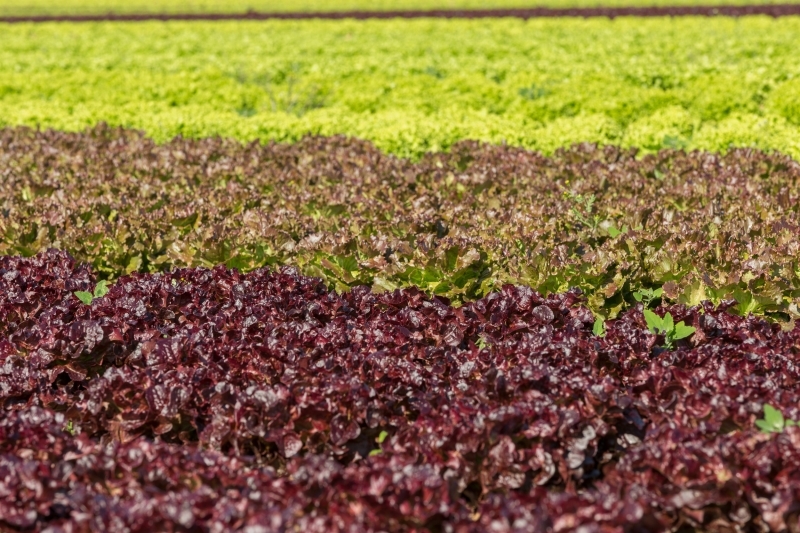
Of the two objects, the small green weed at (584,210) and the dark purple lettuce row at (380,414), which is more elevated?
the small green weed at (584,210)

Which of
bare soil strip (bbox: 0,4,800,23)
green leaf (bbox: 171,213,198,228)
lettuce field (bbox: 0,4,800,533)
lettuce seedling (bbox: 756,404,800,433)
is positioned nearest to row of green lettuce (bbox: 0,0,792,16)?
bare soil strip (bbox: 0,4,800,23)

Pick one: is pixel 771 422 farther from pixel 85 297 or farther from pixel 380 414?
pixel 85 297

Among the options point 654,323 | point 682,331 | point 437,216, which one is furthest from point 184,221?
point 682,331

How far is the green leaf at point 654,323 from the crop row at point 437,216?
78cm

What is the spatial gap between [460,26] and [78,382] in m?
25.5

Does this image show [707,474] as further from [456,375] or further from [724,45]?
[724,45]

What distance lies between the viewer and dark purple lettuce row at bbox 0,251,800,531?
10.9ft

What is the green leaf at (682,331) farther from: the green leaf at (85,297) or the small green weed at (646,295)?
the green leaf at (85,297)

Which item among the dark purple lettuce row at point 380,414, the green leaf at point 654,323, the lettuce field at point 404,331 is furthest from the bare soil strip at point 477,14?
the dark purple lettuce row at point 380,414

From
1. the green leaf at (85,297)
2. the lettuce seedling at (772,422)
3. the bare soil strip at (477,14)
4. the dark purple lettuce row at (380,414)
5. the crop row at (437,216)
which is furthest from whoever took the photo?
the bare soil strip at (477,14)

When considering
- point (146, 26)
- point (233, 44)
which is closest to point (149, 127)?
point (233, 44)

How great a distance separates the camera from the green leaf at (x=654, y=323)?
4745 millimetres

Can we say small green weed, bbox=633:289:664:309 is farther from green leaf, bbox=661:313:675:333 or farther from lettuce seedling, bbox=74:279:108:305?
lettuce seedling, bbox=74:279:108:305

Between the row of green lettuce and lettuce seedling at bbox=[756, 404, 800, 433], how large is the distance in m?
36.5
